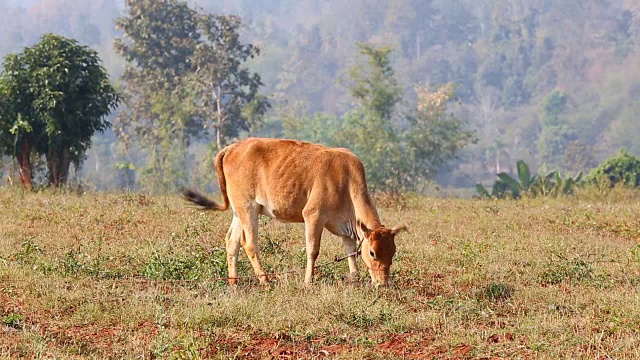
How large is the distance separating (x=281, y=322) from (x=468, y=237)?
5.68 meters

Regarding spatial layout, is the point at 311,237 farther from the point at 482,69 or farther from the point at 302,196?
the point at 482,69

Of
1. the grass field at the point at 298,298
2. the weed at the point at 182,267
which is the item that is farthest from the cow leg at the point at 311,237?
the weed at the point at 182,267

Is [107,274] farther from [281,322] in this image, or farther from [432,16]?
[432,16]

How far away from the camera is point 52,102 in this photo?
17.7m

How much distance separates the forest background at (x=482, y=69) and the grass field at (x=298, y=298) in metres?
55.3

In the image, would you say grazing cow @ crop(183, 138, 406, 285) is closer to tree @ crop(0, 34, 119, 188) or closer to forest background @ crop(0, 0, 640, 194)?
tree @ crop(0, 34, 119, 188)

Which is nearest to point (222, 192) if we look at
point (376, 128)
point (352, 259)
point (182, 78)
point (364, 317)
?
point (352, 259)

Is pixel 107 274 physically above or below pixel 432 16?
below

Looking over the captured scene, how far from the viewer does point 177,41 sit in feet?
140

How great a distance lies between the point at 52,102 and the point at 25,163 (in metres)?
1.46

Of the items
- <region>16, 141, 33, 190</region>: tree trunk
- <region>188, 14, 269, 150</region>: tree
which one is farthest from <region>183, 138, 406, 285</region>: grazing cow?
<region>188, 14, 269, 150</region>: tree

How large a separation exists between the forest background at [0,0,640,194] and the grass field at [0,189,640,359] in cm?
5529

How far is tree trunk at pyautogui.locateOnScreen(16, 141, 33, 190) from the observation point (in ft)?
59.3

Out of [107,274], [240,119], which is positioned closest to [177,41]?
[240,119]
